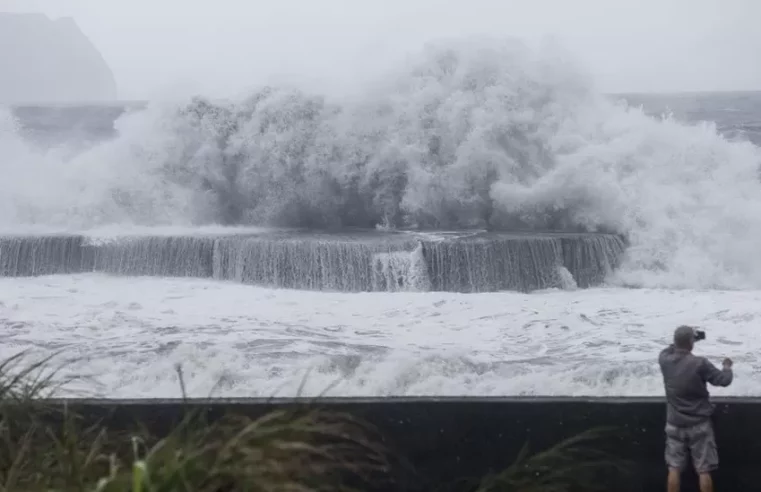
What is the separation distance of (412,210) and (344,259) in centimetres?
298

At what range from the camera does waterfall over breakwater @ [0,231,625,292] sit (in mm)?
7645

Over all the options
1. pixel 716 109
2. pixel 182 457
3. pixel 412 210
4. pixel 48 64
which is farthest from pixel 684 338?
pixel 412 210

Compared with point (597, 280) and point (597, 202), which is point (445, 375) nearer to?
point (597, 280)

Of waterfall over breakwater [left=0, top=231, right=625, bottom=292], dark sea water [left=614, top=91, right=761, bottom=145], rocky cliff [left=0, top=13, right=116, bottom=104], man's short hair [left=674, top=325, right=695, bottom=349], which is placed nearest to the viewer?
man's short hair [left=674, top=325, right=695, bottom=349]

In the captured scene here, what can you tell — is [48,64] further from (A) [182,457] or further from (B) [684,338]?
(A) [182,457]

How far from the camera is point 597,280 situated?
7949 millimetres

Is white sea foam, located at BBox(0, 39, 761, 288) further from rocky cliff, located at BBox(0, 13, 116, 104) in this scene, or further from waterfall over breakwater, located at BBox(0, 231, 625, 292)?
rocky cliff, located at BBox(0, 13, 116, 104)

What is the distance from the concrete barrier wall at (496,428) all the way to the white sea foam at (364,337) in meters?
2.11

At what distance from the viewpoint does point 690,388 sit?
8.93 feet

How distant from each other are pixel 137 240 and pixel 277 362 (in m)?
3.56

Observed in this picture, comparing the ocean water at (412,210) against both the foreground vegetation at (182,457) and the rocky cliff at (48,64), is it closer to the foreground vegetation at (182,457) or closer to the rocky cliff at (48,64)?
the rocky cliff at (48,64)

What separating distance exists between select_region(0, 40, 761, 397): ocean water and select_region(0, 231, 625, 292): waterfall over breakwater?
27cm

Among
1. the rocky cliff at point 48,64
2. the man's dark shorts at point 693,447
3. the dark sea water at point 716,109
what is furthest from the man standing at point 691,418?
the rocky cliff at point 48,64

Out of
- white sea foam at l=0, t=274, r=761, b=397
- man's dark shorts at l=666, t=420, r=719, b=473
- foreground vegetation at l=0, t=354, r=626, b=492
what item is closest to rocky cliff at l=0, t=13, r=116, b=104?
white sea foam at l=0, t=274, r=761, b=397
